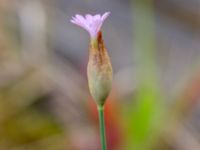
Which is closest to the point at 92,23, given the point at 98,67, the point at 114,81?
the point at 98,67

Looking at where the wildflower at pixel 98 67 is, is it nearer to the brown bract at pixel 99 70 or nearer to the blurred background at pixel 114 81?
the brown bract at pixel 99 70

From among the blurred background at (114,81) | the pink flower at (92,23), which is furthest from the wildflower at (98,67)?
the blurred background at (114,81)

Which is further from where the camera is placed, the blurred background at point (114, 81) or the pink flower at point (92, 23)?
the blurred background at point (114, 81)

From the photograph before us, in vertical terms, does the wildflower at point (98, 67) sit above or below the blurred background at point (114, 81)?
above

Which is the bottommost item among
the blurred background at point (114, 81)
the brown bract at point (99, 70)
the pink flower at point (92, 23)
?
the blurred background at point (114, 81)

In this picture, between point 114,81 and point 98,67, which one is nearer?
point 98,67

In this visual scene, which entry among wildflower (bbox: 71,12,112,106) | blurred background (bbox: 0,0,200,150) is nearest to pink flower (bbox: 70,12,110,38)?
wildflower (bbox: 71,12,112,106)

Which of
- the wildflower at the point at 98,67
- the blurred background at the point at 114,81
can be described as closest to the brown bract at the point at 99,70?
the wildflower at the point at 98,67

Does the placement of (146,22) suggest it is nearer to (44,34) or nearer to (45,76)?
(45,76)

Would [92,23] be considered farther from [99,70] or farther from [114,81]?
[114,81]

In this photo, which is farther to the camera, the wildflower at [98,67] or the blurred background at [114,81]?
the blurred background at [114,81]
